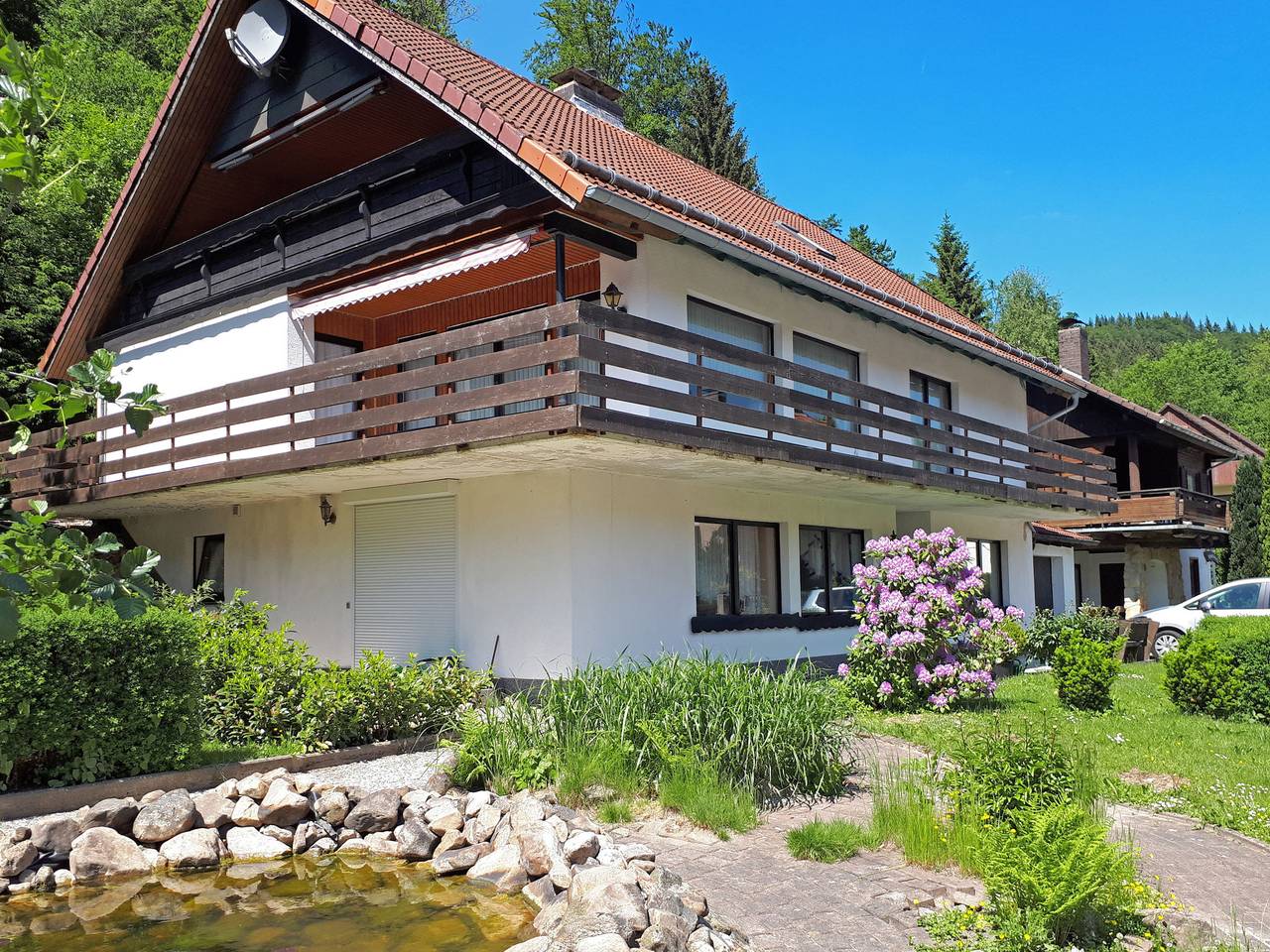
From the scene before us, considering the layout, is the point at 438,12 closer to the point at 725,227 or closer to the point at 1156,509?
the point at 1156,509

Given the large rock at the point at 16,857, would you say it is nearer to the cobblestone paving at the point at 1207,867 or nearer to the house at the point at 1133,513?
the cobblestone paving at the point at 1207,867

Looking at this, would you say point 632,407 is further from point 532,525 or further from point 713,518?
point 713,518

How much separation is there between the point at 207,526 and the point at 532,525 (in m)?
8.51

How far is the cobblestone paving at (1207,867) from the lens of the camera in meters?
5.87

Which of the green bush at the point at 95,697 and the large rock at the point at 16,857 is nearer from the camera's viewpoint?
the large rock at the point at 16,857

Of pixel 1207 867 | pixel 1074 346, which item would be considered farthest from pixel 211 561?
pixel 1074 346

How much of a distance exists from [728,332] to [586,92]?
723 centimetres

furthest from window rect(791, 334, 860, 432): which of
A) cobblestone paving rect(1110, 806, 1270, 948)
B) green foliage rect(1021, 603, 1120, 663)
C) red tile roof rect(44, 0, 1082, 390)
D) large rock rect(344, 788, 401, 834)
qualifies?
large rock rect(344, 788, 401, 834)

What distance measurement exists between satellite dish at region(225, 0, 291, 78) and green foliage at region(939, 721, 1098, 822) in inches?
554

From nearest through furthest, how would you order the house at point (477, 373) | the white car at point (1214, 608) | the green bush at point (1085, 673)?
1. the house at point (477, 373)
2. the green bush at point (1085, 673)
3. the white car at point (1214, 608)

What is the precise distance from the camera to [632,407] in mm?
13000

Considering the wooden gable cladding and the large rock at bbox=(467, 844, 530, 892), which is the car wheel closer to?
the wooden gable cladding

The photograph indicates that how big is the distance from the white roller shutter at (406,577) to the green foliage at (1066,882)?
9.72 metres

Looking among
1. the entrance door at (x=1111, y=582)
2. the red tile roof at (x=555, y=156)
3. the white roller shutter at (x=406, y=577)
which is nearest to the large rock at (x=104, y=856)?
the white roller shutter at (x=406, y=577)
